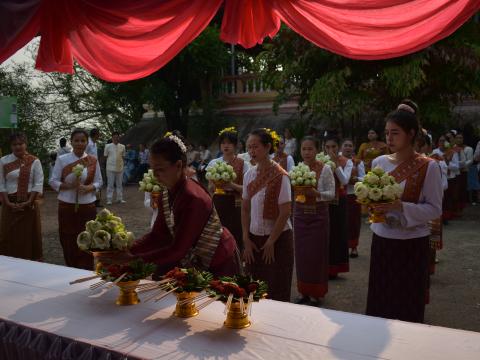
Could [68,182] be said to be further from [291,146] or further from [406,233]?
[291,146]

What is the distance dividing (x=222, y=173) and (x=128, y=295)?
3140mm

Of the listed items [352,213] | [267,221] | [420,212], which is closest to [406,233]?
[420,212]

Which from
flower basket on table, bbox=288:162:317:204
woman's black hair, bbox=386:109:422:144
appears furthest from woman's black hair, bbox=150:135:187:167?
flower basket on table, bbox=288:162:317:204

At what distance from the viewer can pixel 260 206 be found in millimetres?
4191

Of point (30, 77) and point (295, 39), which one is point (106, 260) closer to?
point (295, 39)

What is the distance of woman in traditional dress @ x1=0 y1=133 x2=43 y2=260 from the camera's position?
5859mm

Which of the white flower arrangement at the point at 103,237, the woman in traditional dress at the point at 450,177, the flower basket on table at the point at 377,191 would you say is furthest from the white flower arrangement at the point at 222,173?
the woman in traditional dress at the point at 450,177

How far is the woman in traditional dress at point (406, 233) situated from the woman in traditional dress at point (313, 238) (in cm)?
158

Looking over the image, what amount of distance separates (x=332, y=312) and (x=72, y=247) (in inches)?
173

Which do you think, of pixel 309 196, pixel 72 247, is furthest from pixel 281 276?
pixel 72 247

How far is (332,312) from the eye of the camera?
7.82 feet

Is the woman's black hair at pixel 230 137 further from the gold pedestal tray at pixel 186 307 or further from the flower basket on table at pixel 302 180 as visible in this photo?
the gold pedestal tray at pixel 186 307

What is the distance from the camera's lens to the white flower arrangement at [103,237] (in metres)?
2.64

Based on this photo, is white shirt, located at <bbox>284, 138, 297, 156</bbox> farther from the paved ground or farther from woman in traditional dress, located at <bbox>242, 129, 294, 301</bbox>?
woman in traditional dress, located at <bbox>242, 129, 294, 301</bbox>
